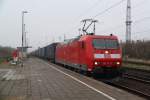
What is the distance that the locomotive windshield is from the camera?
22844 mm

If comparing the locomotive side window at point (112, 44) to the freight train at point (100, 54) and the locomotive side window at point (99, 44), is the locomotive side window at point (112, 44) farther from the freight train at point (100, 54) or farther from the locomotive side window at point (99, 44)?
the locomotive side window at point (99, 44)

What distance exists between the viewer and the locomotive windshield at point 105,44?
2284cm

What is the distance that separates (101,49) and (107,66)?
125cm

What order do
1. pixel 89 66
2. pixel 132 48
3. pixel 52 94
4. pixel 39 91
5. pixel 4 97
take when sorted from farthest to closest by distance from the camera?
pixel 132 48
pixel 89 66
pixel 39 91
pixel 52 94
pixel 4 97

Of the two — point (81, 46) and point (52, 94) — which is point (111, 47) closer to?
point (81, 46)

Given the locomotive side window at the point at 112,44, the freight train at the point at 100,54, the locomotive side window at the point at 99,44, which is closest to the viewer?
the freight train at the point at 100,54

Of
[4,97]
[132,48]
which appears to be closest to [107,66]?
[4,97]

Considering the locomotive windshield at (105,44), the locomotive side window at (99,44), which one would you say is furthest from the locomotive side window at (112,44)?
the locomotive side window at (99,44)

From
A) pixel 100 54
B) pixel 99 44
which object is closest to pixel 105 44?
pixel 99 44

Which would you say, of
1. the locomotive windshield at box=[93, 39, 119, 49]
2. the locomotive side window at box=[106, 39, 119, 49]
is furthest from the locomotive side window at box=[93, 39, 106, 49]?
the locomotive side window at box=[106, 39, 119, 49]

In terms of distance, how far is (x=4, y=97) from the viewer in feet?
41.7

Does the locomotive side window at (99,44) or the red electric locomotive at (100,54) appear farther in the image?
the locomotive side window at (99,44)

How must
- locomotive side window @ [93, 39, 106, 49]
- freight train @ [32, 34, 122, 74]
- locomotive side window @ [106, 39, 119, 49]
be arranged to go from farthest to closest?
1. locomotive side window @ [106, 39, 119, 49]
2. locomotive side window @ [93, 39, 106, 49]
3. freight train @ [32, 34, 122, 74]

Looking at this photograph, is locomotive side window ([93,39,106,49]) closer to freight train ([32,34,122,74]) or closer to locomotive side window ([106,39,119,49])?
freight train ([32,34,122,74])
